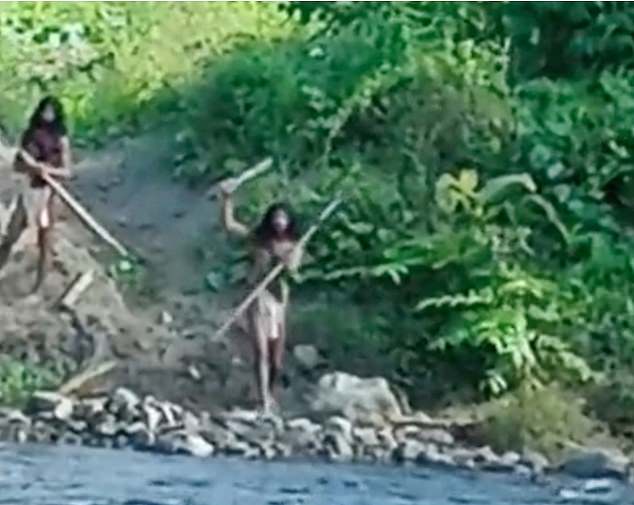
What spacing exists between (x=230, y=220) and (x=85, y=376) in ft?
2.92

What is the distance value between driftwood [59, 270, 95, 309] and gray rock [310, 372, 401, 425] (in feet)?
3.95

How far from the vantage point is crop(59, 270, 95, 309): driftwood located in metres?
10.2

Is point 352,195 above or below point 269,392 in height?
above

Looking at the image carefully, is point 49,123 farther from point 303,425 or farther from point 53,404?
point 303,425

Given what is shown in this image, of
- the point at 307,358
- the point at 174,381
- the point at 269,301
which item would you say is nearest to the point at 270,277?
the point at 269,301

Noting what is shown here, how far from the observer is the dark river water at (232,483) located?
26.8ft

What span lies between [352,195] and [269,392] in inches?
56.9

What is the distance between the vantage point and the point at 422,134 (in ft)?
36.3

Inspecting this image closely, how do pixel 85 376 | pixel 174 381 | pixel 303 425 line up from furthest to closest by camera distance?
pixel 174 381 < pixel 85 376 < pixel 303 425

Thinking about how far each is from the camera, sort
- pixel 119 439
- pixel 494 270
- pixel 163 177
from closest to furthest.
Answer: pixel 119 439 < pixel 494 270 < pixel 163 177

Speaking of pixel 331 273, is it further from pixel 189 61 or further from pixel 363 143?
pixel 189 61

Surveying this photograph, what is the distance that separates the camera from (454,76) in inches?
438

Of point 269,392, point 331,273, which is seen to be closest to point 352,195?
point 331,273

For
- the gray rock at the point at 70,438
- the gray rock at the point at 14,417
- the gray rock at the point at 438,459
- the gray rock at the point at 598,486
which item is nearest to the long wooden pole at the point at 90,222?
the gray rock at the point at 14,417
